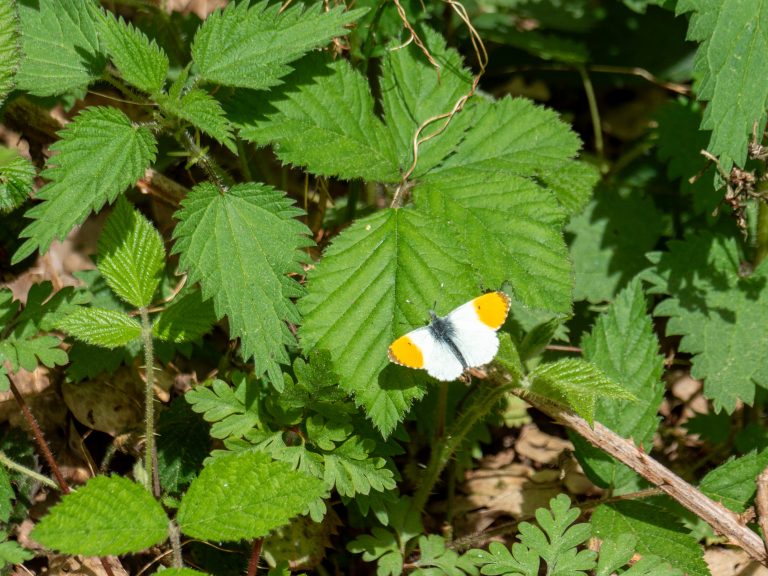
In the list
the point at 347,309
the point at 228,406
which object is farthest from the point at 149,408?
the point at 347,309

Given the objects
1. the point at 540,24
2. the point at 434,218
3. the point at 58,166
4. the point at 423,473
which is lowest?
the point at 423,473

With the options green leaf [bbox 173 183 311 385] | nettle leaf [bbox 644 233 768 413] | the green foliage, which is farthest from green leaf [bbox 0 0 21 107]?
nettle leaf [bbox 644 233 768 413]

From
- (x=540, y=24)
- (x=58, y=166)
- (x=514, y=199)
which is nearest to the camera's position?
(x=58, y=166)

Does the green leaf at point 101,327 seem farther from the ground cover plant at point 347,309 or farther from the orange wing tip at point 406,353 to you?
the orange wing tip at point 406,353

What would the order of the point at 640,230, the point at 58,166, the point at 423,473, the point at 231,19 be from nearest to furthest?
the point at 58,166 → the point at 231,19 → the point at 423,473 → the point at 640,230

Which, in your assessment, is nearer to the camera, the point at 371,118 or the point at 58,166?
the point at 58,166

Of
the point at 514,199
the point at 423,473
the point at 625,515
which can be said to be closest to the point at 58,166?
the point at 514,199

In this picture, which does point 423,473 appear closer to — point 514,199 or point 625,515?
point 625,515

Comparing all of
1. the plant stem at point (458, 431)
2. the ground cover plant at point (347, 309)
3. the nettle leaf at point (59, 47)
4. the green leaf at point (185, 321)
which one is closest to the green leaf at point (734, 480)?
the ground cover plant at point (347, 309)
